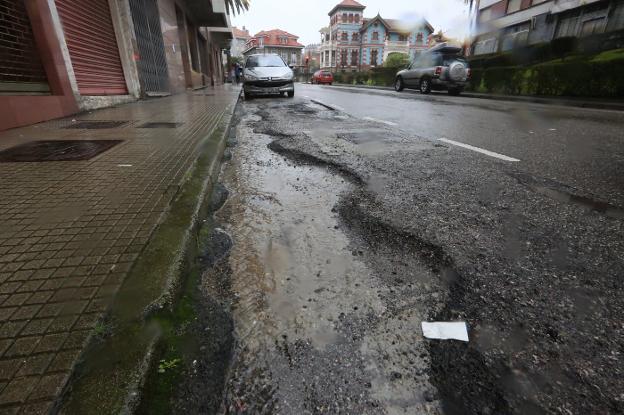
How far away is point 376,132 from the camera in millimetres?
5164

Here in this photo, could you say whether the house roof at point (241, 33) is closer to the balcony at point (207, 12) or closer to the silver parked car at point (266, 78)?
the balcony at point (207, 12)

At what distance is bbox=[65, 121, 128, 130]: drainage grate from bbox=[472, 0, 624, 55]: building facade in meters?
21.7

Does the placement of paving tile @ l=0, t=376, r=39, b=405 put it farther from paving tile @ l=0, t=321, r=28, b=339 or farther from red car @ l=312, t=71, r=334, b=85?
red car @ l=312, t=71, r=334, b=85

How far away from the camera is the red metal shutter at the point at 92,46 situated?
6359mm

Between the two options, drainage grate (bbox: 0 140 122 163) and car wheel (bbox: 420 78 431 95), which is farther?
car wheel (bbox: 420 78 431 95)

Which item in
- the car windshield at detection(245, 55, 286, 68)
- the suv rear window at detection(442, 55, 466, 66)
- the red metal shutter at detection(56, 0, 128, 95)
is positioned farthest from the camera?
the suv rear window at detection(442, 55, 466, 66)

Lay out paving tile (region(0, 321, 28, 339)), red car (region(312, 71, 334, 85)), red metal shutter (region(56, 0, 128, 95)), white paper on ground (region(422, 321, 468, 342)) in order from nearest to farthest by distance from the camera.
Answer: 1. paving tile (region(0, 321, 28, 339))
2. white paper on ground (region(422, 321, 468, 342))
3. red metal shutter (region(56, 0, 128, 95))
4. red car (region(312, 71, 334, 85))

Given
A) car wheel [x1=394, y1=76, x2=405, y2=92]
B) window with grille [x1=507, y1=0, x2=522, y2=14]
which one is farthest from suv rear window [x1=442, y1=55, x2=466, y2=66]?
window with grille [x1=507, y1=0, x2=522, y2=14]

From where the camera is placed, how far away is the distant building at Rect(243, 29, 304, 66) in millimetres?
71938

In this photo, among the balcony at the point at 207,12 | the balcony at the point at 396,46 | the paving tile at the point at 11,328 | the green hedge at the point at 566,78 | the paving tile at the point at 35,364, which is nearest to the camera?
the paving tile at the point at 35,364

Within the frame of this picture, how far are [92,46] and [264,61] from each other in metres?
5.88

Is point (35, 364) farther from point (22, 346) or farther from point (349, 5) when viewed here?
point (349, 5)

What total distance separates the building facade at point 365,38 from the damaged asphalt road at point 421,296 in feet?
205

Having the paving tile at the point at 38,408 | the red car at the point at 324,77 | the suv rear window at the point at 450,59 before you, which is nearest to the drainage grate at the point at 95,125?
the paving tile at the point at 38,408
